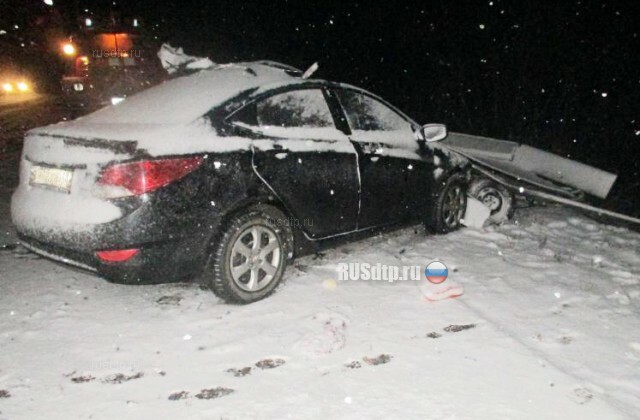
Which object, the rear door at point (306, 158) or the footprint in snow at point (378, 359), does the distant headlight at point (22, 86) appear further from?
the footprint in snow at point (378, 359)

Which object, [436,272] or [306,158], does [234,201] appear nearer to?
[306,158]

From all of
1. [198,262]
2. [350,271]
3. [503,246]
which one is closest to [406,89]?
[503,246]

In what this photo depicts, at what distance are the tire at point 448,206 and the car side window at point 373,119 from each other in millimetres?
702

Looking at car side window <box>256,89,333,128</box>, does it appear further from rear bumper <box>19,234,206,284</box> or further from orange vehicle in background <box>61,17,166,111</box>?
orange vehicle in background <box>61,17,166,111</box>

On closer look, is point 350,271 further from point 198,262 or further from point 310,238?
point 198,262

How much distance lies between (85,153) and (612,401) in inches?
132

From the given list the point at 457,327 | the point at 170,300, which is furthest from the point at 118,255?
the point at 457,327

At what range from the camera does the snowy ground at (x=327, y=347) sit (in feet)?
9.11

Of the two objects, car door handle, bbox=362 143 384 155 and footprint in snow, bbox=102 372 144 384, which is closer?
footprint in snow, bbox=102 372 144 384

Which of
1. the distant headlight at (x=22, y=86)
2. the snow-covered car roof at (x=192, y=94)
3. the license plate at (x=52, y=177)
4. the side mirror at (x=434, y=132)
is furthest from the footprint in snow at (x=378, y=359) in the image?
the distant headlight at (x=22, y=86)

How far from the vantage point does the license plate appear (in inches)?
129

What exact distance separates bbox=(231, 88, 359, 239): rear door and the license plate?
1128 millimetres

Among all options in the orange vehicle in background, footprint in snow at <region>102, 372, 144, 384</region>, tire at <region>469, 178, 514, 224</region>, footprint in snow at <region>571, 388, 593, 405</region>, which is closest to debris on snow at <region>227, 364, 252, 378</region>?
footprint in snow at <region>102, 372, 144, 384</region>

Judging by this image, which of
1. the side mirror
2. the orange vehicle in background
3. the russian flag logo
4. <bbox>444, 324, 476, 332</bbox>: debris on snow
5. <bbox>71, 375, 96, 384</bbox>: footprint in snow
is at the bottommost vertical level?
<bbox>444, 324, 476, 332</bbox>: debris on snow
